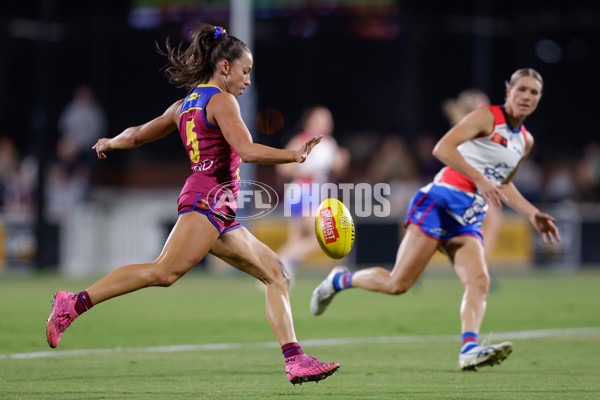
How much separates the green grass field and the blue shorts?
105 cm

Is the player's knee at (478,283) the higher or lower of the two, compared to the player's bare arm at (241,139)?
lower

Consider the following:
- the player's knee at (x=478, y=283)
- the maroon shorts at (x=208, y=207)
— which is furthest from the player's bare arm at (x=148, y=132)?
the player's knee at (x=478, y=283)

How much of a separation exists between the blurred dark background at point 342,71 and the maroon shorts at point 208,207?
21.3 m

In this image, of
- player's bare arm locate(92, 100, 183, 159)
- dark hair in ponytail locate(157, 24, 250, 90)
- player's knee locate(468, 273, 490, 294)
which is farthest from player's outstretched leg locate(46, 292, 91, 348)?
player's knee locate(468, 273, 490, 294)

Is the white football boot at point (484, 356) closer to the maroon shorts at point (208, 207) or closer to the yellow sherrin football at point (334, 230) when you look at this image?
the yellow sherrin football at point (334, 230)

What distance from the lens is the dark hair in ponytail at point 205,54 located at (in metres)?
6.98

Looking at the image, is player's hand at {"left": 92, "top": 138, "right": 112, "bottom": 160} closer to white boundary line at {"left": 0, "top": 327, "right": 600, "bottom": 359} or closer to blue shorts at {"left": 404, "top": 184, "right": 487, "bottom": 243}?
white boundary line at {"left": 0, "top": 327, "right": 600, "bottom": 359}

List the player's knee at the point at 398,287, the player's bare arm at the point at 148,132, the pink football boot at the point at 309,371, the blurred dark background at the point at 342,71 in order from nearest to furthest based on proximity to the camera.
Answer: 1. the pink football boot at the point at 309,371
2. the player's bare arm at the point at 148,132
3. the player's knee at the point at 398,287
4. the blurred dark background at the point at 342,71

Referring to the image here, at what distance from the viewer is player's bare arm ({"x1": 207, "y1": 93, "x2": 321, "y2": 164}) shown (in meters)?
6.38

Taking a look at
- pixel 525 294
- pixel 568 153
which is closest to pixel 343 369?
pixel 525 294

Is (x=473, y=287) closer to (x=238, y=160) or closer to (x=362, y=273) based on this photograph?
(x=362, y=273)

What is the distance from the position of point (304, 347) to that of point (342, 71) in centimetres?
2223

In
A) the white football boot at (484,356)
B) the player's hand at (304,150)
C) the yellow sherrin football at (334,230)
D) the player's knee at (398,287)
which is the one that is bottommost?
the white football boot at (484,356)

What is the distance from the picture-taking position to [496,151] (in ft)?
27.4
